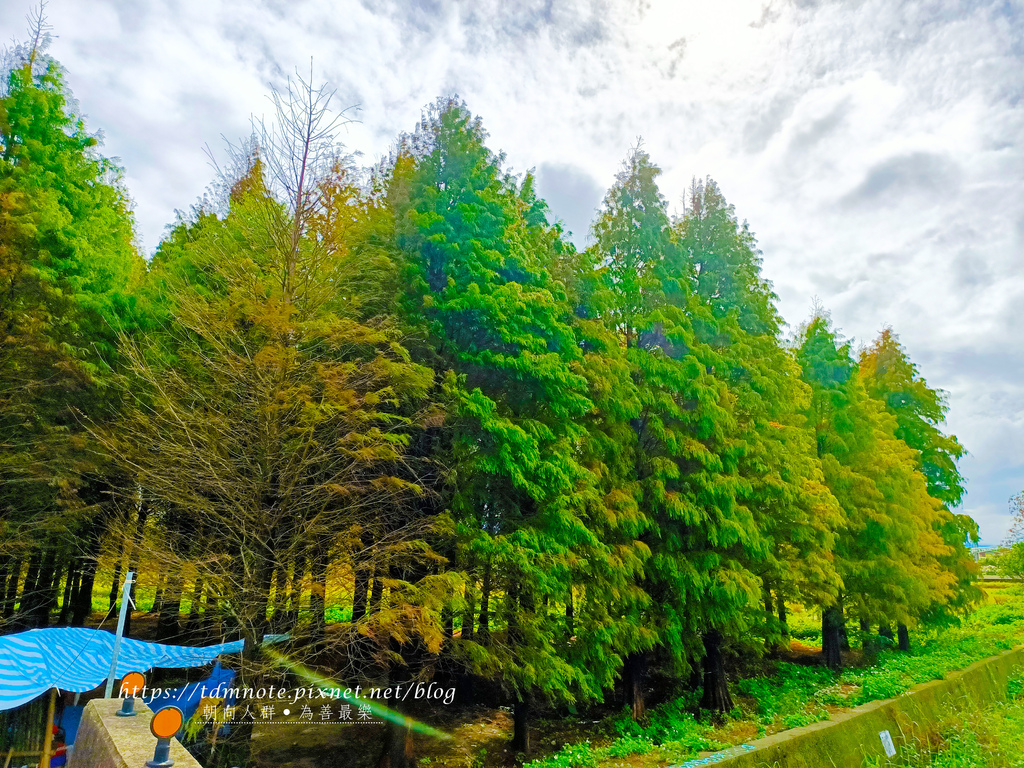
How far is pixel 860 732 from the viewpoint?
7109 mm

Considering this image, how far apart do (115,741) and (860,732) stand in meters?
8.12

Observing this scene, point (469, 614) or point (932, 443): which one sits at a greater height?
point (932, 443)

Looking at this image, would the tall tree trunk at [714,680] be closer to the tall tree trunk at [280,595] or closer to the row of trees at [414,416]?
the row of trees at [414,416]

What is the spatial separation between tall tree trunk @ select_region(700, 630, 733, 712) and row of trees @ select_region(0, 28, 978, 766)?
0.07 m

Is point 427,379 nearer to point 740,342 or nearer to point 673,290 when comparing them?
Result: point 673,290

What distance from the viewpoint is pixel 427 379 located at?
352 inches

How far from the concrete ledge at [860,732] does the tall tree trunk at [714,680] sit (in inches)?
175

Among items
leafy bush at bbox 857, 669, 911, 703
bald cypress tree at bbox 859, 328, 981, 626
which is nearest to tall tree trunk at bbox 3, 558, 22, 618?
leafy bush at bbox 857, 669, 911, 703

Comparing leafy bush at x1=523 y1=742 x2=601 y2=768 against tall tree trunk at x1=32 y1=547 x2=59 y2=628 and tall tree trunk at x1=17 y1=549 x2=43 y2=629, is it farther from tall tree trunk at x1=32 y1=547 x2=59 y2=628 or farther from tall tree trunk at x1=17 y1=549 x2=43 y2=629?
tall tree trunk at x1=17 y1=549 x2=43 y2=629

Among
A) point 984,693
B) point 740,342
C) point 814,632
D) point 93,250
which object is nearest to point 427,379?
point 93,250

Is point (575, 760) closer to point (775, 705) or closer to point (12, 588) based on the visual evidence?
point (775, 705)

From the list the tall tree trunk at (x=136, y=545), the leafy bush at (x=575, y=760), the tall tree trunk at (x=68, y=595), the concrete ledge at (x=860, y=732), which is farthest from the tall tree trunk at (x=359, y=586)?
the tall tree trunk at (x=68, y=595)

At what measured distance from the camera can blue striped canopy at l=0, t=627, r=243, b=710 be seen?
25.1 ft

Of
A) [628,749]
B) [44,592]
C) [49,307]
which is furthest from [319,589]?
[44,592]
